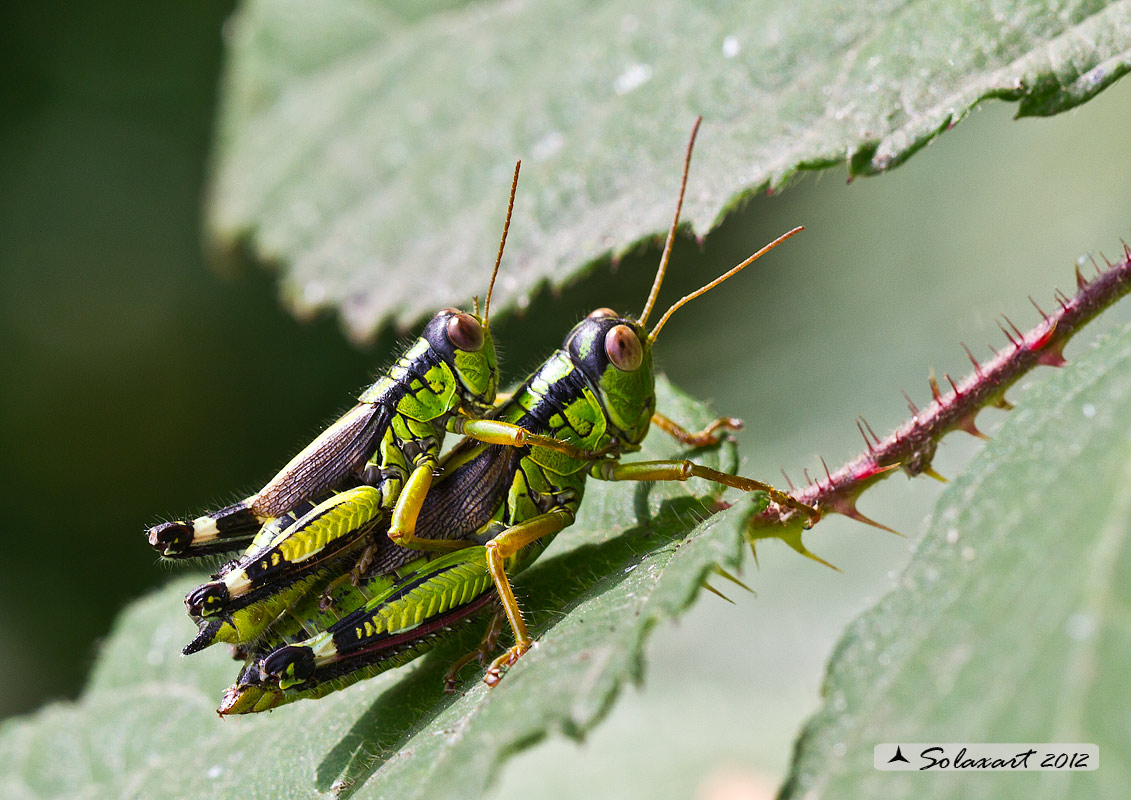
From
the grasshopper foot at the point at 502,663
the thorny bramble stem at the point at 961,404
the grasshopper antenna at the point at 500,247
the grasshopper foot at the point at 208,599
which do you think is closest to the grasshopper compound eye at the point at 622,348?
the grasshopper antenna at the point at 500,247

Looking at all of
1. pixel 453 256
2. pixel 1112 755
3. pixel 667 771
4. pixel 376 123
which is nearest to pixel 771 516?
pixel 1112 755

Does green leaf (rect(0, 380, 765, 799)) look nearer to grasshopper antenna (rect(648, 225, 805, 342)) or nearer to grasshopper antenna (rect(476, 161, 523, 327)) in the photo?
grasshopper antenna (rect(648, 225, 805, 342))

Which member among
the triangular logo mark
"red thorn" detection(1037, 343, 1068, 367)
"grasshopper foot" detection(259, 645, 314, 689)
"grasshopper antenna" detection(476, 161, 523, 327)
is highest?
"grasshopper antenna" detection(476, 161, 523, 327)

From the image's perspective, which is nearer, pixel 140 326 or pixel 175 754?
pixel 175 754

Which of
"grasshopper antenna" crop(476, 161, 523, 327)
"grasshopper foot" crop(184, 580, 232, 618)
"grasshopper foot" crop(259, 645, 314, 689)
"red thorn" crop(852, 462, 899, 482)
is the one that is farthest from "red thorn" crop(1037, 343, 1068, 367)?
"grasshopper foot" crop(184, 580, 232, 618)

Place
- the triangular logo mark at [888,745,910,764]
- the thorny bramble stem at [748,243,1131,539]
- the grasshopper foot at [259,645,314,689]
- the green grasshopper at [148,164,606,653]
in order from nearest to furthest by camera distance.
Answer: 1. the triangular logo mark at [888,745,910,764]
2. the thorny bramble stem at [748,243,1131,539]
3. the grasshopper foot at [259,645,314,689]
4. the green grasshopper at [148,164,606,653]

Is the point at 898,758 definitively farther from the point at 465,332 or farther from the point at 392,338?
the point at 392,338

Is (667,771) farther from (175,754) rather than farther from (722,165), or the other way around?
(722,165)

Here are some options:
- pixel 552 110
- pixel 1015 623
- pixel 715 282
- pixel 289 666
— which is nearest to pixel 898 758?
pixel 1015 623
